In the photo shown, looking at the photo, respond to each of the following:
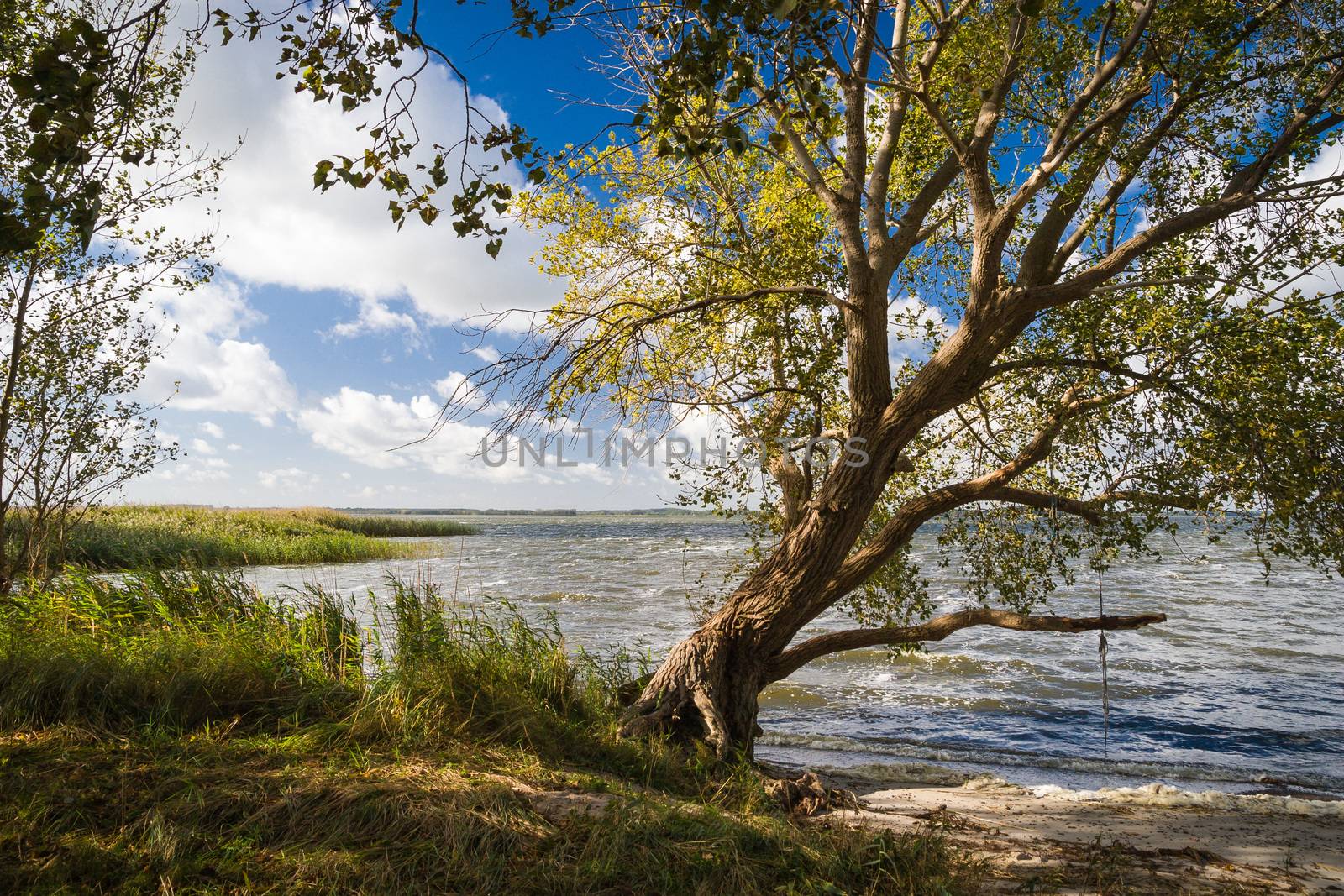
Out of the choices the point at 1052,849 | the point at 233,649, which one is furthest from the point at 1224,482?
the point at 233,649

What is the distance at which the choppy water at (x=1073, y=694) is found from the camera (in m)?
10.1

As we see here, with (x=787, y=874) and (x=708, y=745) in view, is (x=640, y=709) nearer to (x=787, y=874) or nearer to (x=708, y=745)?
(x=708, y=745)

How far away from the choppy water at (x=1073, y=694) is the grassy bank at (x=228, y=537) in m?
3.49

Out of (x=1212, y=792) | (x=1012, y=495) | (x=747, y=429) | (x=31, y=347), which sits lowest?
(x=1212, y=792)

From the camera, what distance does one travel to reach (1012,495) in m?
7.73

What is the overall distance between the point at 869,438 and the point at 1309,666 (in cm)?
1454

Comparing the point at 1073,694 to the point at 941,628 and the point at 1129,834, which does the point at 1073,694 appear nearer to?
the point at 941,628

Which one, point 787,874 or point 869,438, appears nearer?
point 787,874

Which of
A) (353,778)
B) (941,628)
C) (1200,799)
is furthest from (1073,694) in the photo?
(353,778)

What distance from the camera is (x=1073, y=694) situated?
13602 millimetres

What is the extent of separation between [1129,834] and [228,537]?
3087 centimetres

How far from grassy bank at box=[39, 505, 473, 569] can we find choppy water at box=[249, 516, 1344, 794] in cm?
349

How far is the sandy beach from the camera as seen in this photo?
4641 mm

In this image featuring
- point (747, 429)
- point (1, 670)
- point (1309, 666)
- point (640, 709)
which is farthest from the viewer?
point (1309, 666)
